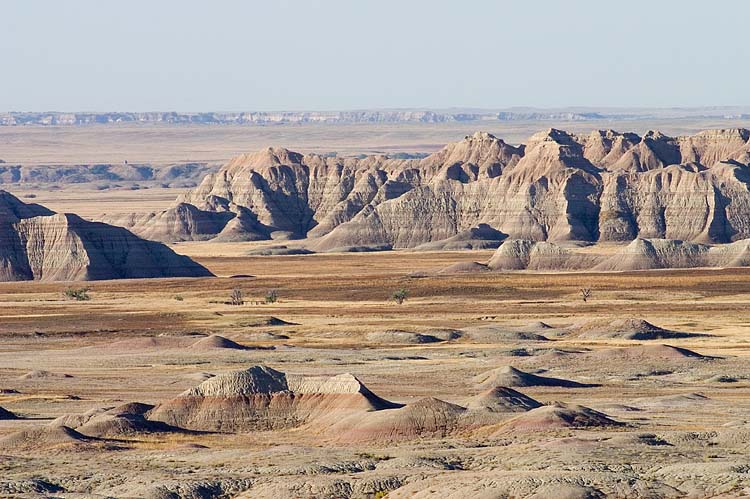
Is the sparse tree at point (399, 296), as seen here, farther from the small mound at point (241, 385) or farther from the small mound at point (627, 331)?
the small mound at point (241, 385)

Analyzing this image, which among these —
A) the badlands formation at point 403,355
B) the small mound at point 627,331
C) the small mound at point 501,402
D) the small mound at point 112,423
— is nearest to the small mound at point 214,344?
the badlands formation at point 403,355

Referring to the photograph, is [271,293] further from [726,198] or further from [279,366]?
[726,198]

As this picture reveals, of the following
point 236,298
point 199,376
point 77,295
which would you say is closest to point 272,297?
point 236,298

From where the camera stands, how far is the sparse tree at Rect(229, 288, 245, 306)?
123125mm

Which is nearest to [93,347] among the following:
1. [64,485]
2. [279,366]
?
[279,366]

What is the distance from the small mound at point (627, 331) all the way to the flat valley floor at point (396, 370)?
829 millimetres

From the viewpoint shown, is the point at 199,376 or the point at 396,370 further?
the point at 396,370

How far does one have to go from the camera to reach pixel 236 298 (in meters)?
124

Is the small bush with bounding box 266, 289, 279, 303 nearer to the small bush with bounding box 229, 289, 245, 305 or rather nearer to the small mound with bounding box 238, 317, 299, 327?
the small bush with bounding box 229, 289, 245, 305

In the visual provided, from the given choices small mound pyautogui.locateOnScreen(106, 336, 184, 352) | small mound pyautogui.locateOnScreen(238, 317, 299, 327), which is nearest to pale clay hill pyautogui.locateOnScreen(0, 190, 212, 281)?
small mound pyautogui.locateOnScreen(238, 317, 299, 327)

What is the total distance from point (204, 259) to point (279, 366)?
9267 cm

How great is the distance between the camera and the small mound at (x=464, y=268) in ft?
493

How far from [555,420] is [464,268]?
9426cm

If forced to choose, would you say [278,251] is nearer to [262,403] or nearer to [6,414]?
[6,414]
